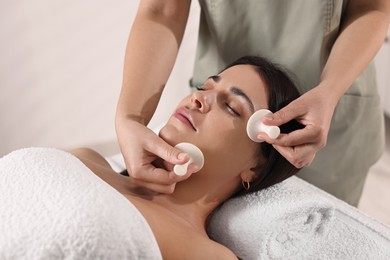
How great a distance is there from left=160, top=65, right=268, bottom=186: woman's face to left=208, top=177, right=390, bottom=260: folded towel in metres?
0.10

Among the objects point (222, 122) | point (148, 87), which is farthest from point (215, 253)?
point (148, 87)

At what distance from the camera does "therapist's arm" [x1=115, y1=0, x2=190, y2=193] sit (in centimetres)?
116

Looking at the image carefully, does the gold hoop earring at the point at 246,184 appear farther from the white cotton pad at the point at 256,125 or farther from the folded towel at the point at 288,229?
the white cotton pad at the point at 256,125

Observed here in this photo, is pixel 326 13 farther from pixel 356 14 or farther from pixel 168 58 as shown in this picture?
pixel 168 58

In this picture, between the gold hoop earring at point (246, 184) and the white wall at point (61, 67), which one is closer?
the gold hoop earring at point (246, 184)

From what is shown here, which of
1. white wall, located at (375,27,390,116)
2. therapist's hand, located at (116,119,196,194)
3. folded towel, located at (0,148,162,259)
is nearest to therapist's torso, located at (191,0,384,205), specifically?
therapist's hand, located at (116,119,196,194)

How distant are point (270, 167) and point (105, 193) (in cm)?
50

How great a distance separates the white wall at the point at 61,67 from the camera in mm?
2334

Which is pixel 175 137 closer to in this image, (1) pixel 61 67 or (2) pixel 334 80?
(2) pixel 334 80

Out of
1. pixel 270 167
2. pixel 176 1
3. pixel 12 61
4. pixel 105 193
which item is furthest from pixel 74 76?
pixel 105 193

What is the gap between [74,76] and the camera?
2500 mm

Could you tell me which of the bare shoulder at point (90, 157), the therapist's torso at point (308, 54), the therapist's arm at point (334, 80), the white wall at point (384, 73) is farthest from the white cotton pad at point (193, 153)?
the white wall at point (384, 73)

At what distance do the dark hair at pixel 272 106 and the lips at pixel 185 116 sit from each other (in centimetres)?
18

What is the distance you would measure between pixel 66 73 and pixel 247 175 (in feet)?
4.49
